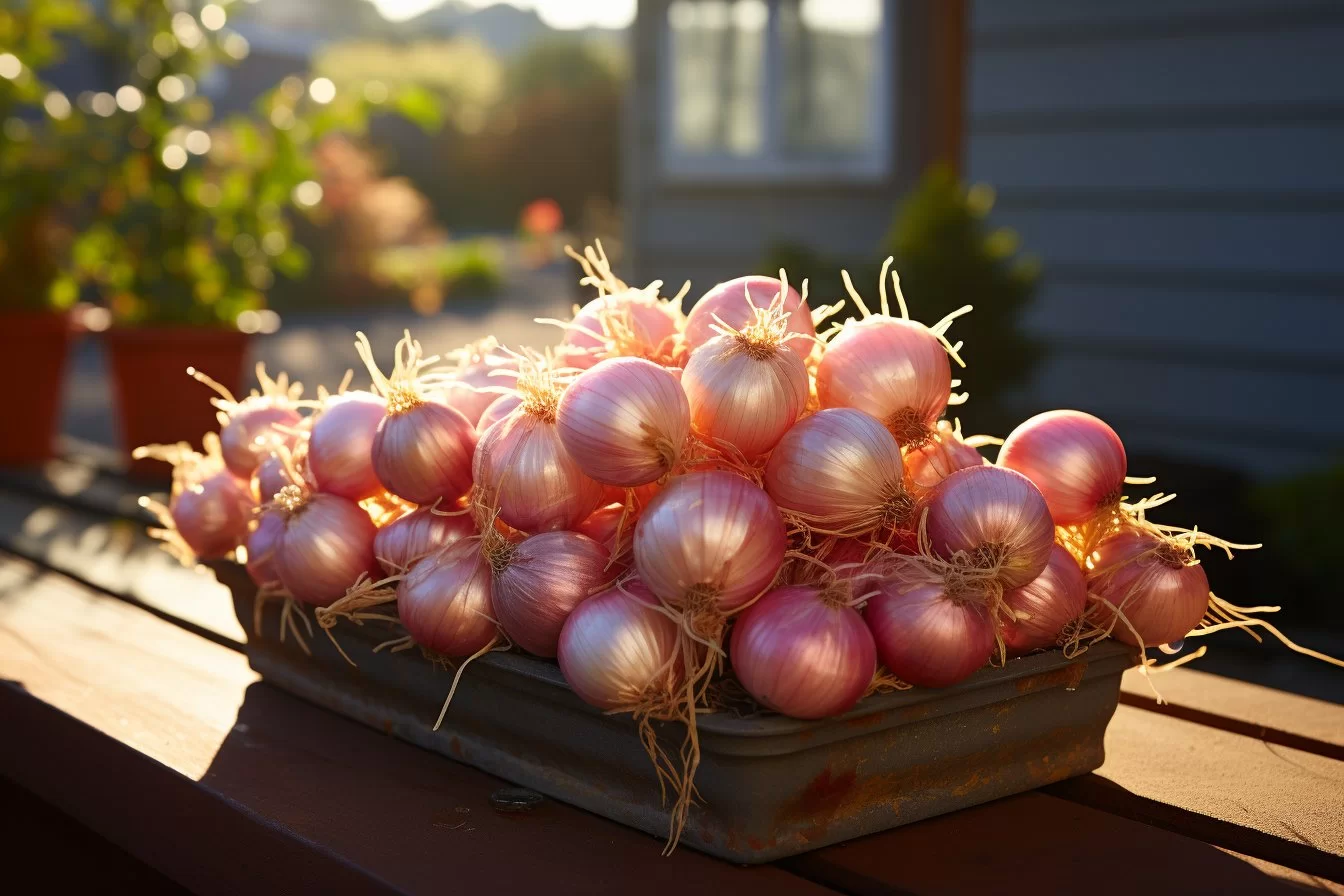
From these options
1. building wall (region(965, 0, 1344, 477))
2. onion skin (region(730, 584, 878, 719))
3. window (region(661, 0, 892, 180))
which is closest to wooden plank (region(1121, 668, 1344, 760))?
onion skin (region(730, 584, 878, 719))

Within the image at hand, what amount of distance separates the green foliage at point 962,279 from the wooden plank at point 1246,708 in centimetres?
235

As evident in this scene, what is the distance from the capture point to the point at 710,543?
871 mm

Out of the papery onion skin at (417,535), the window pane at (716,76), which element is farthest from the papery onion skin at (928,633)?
the window pane at (716,76)

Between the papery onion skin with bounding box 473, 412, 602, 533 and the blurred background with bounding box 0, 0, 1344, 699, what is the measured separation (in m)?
1.01

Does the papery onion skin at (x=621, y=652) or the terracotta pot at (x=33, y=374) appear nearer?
the papery onion skin at (x=621, y=652)

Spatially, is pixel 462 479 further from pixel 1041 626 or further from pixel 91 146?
pixel 91 146

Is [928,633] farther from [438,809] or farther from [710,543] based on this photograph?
[438,809]

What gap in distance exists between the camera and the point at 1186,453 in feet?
16.7

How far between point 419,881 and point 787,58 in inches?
252

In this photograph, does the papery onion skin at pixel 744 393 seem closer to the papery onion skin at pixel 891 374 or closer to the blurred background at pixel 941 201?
the papery onion skin at pixel 891 374

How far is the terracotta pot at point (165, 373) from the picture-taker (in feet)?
11.4

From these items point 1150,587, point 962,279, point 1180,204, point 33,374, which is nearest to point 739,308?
point 1150,587

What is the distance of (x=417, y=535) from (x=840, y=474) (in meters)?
0.36

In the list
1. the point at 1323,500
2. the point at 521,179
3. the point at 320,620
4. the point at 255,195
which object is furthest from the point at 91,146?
the point at 521,179
